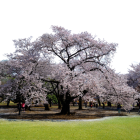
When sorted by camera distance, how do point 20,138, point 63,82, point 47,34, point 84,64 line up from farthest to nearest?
point 84,64 → point 47,34 → point 63,82 → point 20,138

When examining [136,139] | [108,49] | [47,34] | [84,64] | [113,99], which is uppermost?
[47,34]

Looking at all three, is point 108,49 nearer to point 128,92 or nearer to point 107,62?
point 107,62

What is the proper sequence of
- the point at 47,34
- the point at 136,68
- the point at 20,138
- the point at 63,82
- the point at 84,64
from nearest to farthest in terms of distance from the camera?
the point at 20,138
the point at 63,82
the point at 47,34
the point at 84,64
the point at 136,68

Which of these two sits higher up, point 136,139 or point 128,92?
point 128,92

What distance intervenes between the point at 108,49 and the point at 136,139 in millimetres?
16130

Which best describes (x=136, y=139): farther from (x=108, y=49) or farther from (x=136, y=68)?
(x=136, y=68)

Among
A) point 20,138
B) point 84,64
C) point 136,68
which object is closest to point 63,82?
point 84,64

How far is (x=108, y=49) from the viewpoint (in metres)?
24.8

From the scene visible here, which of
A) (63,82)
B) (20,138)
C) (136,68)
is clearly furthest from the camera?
(136,68)

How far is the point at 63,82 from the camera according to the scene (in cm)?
2153

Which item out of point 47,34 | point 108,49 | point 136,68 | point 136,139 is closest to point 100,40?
point 108,49

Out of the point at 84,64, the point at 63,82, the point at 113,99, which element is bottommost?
the point at 113,99

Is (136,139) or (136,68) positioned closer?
(136,139)

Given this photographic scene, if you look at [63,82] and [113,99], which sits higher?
[63,82]
